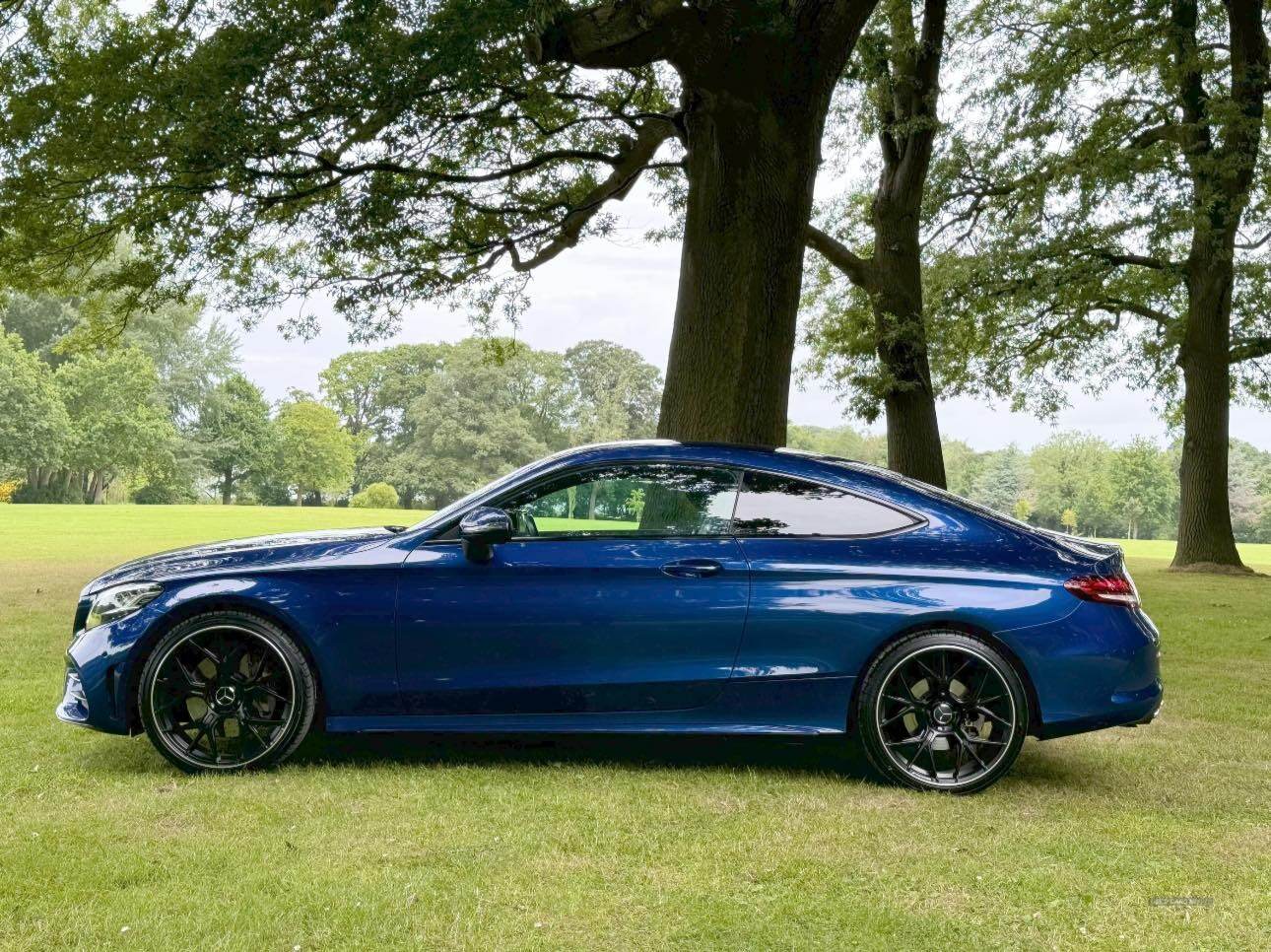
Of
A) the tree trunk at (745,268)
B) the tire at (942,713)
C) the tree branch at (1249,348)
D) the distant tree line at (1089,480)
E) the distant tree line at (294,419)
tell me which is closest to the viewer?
the tire at (942,713)

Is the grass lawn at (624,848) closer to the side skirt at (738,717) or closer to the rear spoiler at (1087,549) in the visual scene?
the side skirt at (738,717)

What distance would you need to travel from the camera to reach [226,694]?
18.4 ft

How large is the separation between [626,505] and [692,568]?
1.49 ft

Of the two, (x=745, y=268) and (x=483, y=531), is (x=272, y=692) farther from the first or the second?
(x=745, y=268)

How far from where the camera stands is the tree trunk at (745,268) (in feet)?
35.0

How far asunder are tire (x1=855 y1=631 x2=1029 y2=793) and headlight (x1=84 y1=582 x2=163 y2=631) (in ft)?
10.7

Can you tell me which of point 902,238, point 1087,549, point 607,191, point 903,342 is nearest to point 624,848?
point 1087,549

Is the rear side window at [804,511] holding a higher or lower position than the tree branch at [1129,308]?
lower

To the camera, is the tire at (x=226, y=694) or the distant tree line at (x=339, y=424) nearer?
the tire at (x=226, y=694)

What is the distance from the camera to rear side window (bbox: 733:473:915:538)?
18.8ft

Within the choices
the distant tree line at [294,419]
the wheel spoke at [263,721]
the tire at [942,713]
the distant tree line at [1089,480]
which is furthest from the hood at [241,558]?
the distant tree line at [1089,480]

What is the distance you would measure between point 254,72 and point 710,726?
904 cm

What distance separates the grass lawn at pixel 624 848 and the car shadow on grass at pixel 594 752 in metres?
0.02

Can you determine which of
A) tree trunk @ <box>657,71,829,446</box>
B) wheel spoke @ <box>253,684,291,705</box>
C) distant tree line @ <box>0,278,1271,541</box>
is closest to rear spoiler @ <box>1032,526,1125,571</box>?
wheel spoke @ <box>253,684,291,705</box>
